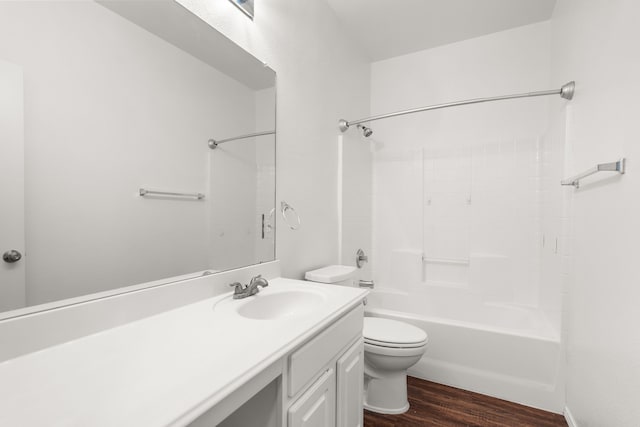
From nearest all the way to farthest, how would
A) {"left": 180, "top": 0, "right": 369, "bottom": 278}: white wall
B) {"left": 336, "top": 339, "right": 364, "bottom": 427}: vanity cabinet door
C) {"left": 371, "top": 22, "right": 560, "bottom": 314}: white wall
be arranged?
{"left": 336, "top": 339, "right": 364, "bottom": 427}: vanity cabinet door < {"left": 180, "top": 0, "right": 369, "bottom": 278}: white wall < {"left": 371, "top": 22, "right": 560, "bottom": 314}: white wall

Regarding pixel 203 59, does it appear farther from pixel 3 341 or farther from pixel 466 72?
pixel 466 72

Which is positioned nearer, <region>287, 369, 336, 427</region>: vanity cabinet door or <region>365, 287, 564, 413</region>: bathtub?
<region>287, 369, 336, 427</region>: vanity cabinet door

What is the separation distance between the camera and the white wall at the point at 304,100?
4.82 ft

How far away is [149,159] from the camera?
97 cm

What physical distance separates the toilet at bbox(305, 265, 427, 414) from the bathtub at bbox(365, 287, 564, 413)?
33 centimetres

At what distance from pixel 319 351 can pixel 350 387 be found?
0.39 m

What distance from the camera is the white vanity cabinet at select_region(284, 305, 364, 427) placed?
838mm

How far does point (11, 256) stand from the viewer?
70 cm

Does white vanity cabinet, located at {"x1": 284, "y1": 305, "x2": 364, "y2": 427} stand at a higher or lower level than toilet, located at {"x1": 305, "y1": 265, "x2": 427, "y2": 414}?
higher

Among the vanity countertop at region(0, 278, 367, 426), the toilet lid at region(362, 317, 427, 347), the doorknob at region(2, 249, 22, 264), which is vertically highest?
the doorknob at region(2, 249, 22, 264)

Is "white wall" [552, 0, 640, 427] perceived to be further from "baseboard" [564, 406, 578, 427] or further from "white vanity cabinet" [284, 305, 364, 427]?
"white vanity cabinet" [284, 305, 364, 427]

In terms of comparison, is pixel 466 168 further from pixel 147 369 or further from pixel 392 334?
pixel 147 369

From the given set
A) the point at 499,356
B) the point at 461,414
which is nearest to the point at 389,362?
the point at 461,414

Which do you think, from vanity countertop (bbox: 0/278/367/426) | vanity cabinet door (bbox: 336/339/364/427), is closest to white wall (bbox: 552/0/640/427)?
vanity cabinet door (bbox: 336/339/364/427)
